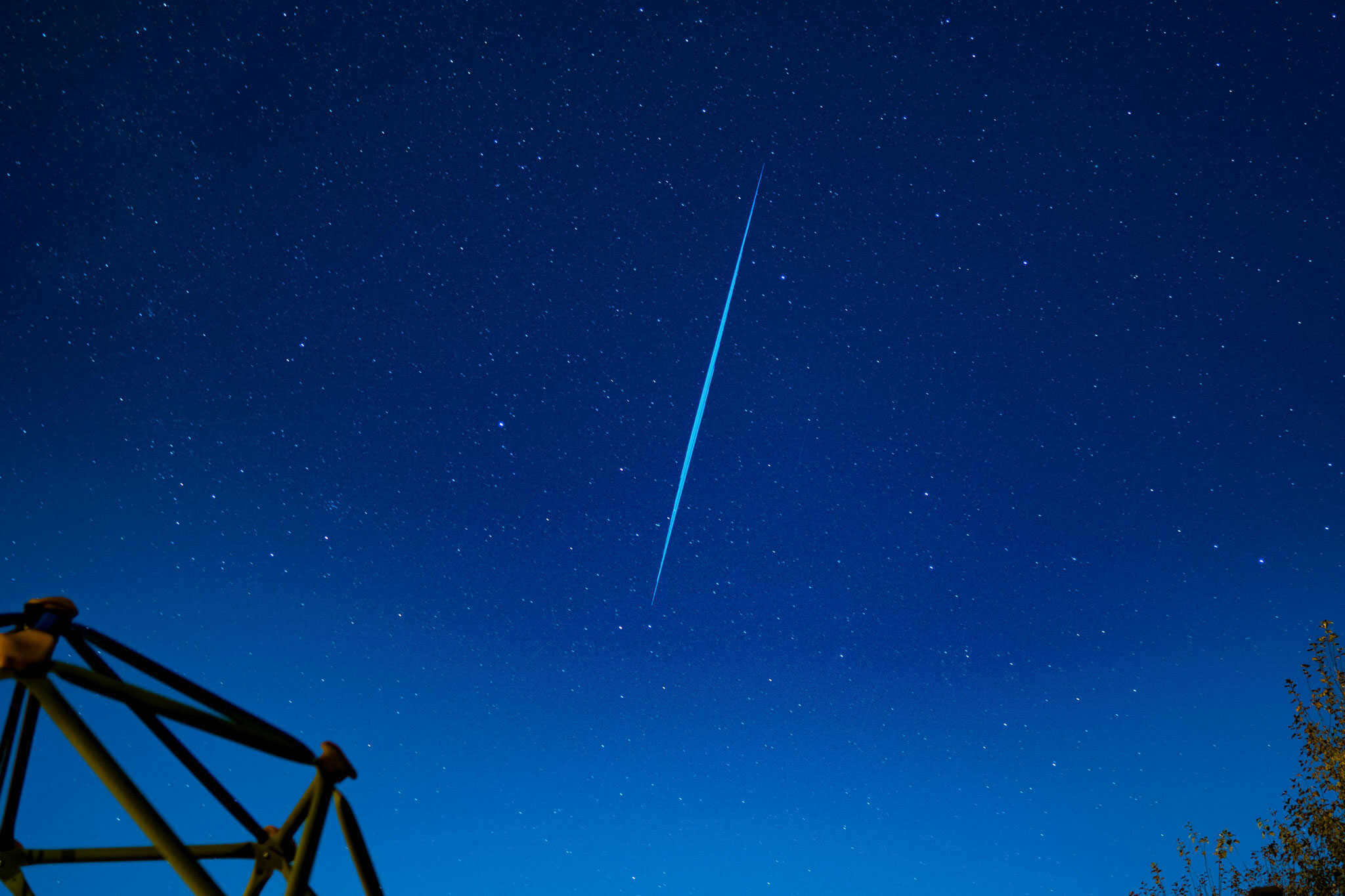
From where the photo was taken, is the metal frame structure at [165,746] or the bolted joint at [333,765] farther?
the bolted joint at [333,765]

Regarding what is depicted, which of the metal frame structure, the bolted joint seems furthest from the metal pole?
the bolted joint

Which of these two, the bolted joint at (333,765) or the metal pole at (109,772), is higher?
the bolted joint at (333,765)

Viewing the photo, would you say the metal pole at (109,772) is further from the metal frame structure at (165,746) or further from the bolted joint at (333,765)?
the bolted joint at (333,765)

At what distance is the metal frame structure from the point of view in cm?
195

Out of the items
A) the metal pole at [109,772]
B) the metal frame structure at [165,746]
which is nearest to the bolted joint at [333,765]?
the metal frame structure at [165,746]

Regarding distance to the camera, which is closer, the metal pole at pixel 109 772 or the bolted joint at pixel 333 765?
the metal pole at pixel 109 772

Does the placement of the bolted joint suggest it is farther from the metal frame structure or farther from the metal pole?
the metal pole

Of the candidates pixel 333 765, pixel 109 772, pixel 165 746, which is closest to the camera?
pixel 109 772

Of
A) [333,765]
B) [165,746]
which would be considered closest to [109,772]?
[333,765]

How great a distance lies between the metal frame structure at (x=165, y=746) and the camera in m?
1.95

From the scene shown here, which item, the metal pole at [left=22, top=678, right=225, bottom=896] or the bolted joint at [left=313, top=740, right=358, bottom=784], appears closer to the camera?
the metal pole at [left=22, top=678, right=225, bottom=896]

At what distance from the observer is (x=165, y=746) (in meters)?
3.57

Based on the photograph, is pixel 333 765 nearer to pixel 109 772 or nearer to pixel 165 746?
pixel 109 772

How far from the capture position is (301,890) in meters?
2.42
